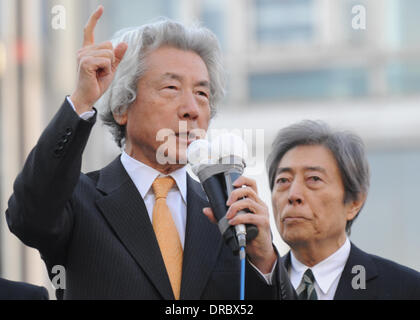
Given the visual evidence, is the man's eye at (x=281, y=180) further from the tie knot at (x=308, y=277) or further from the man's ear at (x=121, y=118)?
the man's ear at (x=121, y=118)

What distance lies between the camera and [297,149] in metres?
3.21

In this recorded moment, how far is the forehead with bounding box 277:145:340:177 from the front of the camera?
3148 mm

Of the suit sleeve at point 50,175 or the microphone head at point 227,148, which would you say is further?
the microphone head at point 227,148

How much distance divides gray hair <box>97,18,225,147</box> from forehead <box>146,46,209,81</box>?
0.02 metres

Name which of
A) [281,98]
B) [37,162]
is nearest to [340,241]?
[37,162]

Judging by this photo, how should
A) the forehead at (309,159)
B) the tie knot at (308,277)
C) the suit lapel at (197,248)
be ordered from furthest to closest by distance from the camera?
1. the forehead at (309,159)
2. the tie knot at (308,277)
3. the suit lapel at (197,248)

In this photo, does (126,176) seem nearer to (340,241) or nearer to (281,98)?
(340,241)

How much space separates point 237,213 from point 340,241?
1191 mm

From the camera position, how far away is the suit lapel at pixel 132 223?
229cm

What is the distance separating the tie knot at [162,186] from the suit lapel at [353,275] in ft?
2.70

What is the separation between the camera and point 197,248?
95.0 inches

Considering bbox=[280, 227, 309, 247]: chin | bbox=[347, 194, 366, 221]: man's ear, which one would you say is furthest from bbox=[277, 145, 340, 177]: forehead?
bbox=[280, 227, 309, 247]: chin

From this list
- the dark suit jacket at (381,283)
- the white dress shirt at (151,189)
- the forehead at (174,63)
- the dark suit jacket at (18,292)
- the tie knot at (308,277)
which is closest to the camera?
the dark suit jacket at (18,292)

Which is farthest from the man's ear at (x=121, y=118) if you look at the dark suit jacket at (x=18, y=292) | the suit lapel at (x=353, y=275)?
the suit lapel at (x=353, y=275)
